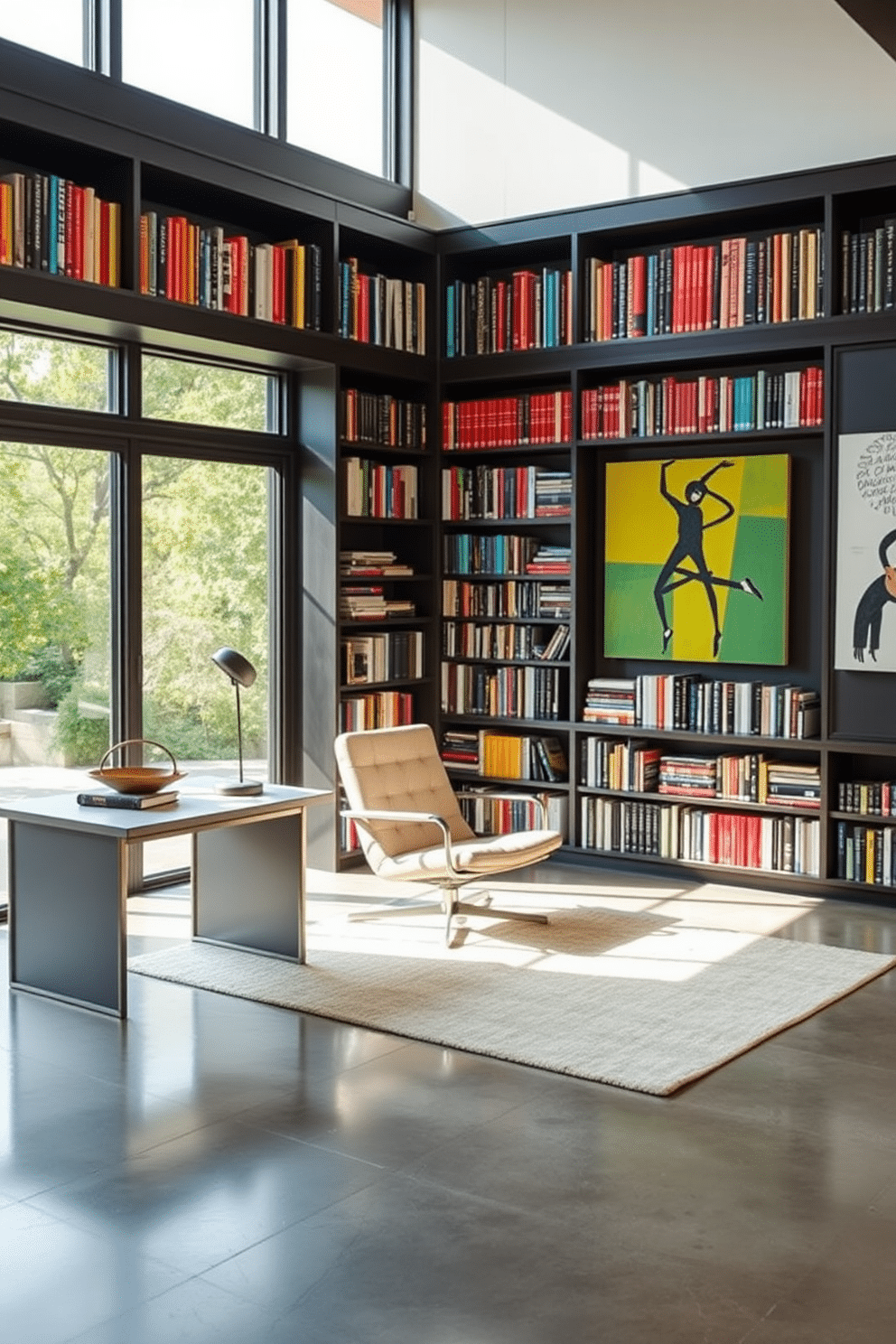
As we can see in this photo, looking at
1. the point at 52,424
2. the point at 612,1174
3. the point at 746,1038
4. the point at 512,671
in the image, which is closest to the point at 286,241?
the point at 52,424

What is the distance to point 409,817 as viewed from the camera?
586cm

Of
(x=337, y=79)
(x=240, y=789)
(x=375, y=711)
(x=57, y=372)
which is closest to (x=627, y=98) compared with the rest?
(x=337, y=79)

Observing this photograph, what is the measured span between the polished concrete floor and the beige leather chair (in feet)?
3.80

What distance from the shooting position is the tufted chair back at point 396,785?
6.16 metres

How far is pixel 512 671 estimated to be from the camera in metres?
7.65

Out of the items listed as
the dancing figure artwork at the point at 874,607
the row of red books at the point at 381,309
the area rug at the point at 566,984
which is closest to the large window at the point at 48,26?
the row of red books at the point at 381,309

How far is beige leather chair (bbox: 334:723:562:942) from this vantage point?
229 inches

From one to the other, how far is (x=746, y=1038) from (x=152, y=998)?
2.03m

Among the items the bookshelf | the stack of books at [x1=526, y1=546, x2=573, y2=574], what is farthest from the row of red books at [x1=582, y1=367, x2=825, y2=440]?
the stack of books at [x1=526, y1=546, x2=573, y2=574]

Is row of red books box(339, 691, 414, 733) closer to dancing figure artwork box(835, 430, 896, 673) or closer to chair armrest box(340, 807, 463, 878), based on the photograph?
chair armrest box(340, 807, 463, 878)

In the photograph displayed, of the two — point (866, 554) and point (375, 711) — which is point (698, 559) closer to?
point (866, 554)

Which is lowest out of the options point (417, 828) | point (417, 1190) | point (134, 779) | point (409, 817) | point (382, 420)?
point (417, 1190)

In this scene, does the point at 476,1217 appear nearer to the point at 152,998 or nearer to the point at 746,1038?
the point at 746,1038

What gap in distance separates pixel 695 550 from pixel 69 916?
3.64 metres
